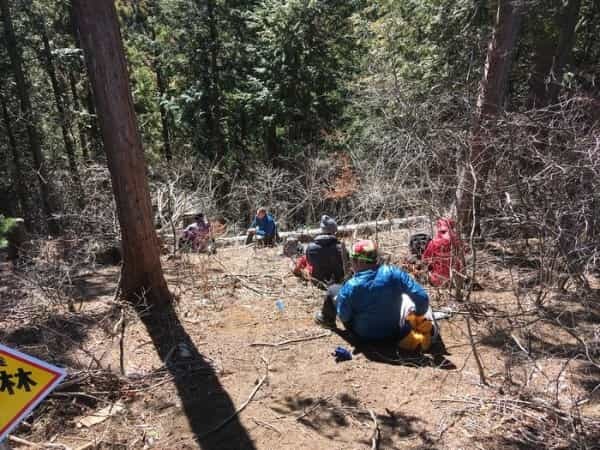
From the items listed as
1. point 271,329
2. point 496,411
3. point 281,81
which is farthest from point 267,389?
point 281,81

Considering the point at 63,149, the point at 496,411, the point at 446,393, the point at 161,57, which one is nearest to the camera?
the point at 496,411

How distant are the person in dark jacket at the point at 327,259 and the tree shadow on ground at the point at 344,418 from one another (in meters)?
2.40

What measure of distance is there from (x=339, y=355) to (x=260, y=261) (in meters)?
3.35

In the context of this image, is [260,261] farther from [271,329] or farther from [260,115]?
[260,115]

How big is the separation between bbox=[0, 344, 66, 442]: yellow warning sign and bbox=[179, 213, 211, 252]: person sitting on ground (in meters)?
5.56

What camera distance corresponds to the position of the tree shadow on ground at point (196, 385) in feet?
9.48

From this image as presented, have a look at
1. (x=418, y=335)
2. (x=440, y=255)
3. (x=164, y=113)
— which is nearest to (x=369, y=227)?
(x=440, y=255)

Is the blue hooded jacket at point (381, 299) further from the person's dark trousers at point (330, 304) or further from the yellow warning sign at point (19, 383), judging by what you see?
the yellow warning sign at point (19, 383)

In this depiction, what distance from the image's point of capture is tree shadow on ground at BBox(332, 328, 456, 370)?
3717mm

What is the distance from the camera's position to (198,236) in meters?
7.99

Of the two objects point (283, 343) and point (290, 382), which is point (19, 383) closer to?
point (290, 382)

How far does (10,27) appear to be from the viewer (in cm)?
1273

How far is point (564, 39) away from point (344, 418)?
8.90m

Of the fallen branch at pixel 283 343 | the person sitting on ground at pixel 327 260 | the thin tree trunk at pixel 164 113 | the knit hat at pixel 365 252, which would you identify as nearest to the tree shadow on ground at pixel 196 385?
the fallen branch at pixel 283 343
